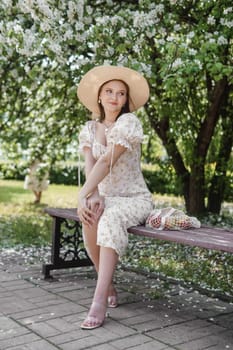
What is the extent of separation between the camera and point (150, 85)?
20.1 ft

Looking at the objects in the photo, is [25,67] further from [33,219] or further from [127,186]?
[33,219]

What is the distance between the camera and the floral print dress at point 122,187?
135 inches

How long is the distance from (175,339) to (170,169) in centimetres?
567

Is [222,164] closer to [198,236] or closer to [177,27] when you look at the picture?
[177,27]

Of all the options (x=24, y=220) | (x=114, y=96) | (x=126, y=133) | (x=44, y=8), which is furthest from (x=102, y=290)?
(x=24, y=220)

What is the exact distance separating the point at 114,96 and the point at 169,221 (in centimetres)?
97

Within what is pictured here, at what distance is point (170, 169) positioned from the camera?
8703mm

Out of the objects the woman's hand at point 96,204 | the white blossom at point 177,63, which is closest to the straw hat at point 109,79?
the white blossom at point 177,63

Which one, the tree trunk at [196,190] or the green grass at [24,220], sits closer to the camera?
the green grass at [24,220]

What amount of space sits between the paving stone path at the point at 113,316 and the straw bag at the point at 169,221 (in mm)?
614

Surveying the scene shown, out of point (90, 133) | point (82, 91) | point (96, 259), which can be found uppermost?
point (82, 91)

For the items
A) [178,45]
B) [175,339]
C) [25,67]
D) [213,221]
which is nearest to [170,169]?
[213,221]

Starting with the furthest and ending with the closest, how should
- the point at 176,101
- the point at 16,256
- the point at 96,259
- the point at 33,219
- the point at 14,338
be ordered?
1. the point at 33,219
2. the point at 176,101
3. the point at 16,256
4. the point at 96,259
5. the point at 14,338

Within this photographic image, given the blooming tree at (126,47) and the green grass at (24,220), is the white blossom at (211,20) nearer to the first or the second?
the blooming tree at (126,47)
